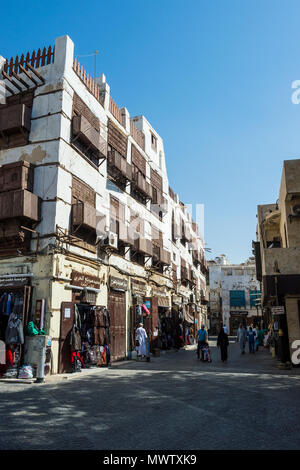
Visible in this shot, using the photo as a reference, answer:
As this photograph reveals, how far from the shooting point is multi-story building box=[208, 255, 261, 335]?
51.3 m

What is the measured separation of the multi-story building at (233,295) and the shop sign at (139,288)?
3340 cm

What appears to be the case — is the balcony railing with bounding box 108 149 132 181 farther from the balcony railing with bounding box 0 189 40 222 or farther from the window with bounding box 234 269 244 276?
the window with bounding box 234 269 244 276

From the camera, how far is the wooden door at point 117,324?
1519 cm

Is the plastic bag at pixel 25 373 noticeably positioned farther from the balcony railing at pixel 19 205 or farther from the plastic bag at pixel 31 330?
the balcony railing at pixel 19 205

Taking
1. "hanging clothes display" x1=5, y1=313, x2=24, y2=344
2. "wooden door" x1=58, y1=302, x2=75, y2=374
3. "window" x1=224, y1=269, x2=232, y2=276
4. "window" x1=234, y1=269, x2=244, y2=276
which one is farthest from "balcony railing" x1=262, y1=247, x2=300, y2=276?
"window" x1=224, y1=269, x2=232, y2=276

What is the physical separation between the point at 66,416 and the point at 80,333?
22.9ft

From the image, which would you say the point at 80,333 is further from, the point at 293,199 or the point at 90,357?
the point at 293,199

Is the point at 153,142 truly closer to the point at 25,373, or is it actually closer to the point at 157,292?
the point at 157,292

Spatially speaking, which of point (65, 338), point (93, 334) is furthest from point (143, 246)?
point (65, 338)

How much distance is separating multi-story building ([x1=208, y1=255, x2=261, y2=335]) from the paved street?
42474 mm

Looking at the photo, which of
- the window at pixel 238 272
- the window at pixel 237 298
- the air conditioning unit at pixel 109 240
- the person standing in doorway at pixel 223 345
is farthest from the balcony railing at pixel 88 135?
the window at pixel 238 272

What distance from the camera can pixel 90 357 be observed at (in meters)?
12.9

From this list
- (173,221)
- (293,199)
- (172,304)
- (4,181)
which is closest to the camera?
(4,181)

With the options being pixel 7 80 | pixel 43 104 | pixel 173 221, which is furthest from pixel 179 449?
pixel 173 221
